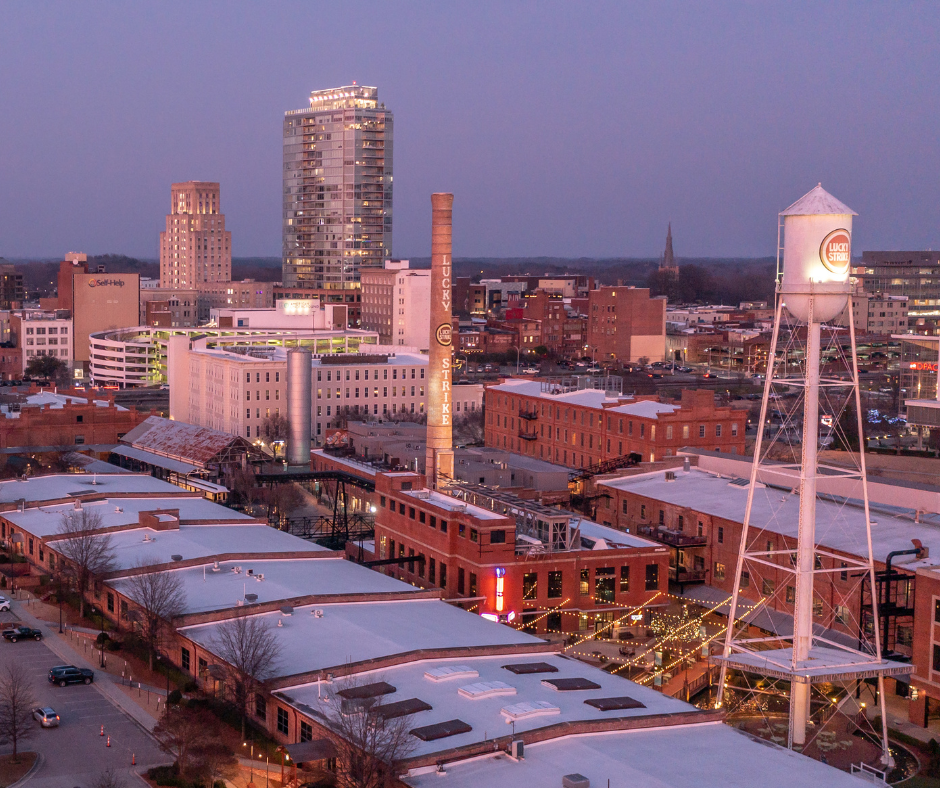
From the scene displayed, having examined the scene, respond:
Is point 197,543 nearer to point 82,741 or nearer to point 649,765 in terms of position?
point 82,741

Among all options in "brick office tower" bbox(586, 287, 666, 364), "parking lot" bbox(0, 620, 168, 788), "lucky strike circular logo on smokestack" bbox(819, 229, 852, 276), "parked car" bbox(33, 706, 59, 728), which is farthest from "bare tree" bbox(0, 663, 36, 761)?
"brick office tower" bbox(586, 287, 666, 364)

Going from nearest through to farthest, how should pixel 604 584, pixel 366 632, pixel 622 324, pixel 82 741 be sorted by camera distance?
pixel 82 741
pixel 366 632
pixel 604 584
pixel 622 324

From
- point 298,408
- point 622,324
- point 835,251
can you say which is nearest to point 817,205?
point 835,251

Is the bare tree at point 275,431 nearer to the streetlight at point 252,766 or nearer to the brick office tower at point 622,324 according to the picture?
the streetlight at point 252,766

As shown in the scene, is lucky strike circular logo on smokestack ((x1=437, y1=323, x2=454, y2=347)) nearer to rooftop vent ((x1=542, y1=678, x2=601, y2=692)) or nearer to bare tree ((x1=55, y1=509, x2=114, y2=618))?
bare tree ((x1=55, y1=509, x2=114, y2=618))

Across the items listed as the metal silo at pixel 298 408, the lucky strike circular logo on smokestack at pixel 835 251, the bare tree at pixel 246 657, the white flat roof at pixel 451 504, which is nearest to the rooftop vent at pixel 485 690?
the bare tree at pixel 246 657
